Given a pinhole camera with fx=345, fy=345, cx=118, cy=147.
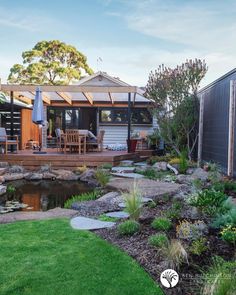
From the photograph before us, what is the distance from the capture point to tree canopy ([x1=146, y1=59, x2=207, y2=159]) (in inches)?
456

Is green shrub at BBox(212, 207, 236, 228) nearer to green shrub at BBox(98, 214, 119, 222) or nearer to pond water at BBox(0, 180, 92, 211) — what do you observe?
green shrub at BBox(98, 214, 119, 222)

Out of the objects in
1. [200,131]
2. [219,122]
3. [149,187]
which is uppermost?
[219,122]

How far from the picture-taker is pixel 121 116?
18.5 meters

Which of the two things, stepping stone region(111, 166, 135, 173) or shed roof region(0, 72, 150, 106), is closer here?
stepping stone region(111, 166, 135, 173)

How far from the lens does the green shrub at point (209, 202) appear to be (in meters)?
4.63

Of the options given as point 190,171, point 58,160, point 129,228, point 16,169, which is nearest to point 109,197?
point 129,228

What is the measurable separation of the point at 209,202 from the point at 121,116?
13.9 meters

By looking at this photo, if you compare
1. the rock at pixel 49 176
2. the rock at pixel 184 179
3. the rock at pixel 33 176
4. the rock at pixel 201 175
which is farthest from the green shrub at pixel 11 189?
the rock at pixel 201 175

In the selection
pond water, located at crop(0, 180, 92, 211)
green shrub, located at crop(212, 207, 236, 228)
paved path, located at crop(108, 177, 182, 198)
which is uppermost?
green shrub, located at crop(212, 207, 236, 228)

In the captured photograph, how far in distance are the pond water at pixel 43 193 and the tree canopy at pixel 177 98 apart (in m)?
4.27

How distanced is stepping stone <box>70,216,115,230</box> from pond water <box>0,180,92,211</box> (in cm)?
194

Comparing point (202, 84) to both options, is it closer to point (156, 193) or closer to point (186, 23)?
point (186, 23)

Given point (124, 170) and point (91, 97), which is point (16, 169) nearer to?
point (124, 170)

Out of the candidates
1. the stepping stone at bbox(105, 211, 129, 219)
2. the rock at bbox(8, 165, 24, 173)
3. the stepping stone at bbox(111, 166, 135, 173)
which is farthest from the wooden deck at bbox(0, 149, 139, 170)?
the stepping stone at bbox(105, 211, 129, 219)
